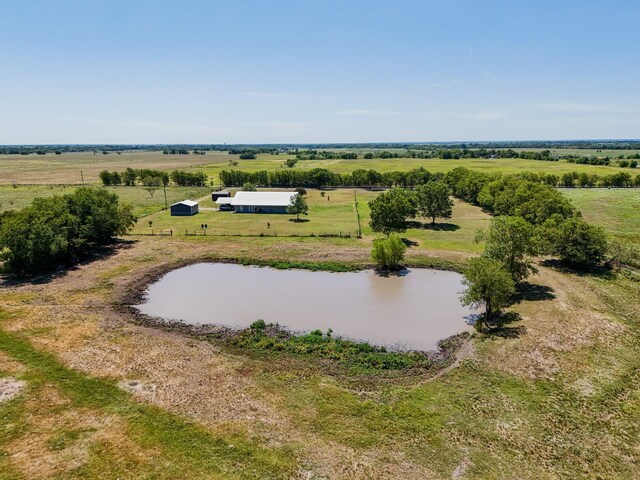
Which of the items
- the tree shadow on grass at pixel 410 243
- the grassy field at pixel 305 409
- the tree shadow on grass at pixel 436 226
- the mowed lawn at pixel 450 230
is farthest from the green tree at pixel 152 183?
the grassy field at pixel 305 409

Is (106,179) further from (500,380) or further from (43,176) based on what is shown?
(500,380)

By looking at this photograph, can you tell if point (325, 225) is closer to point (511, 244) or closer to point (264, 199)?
point (264, 199)

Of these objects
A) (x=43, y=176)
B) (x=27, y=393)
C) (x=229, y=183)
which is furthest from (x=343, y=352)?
(x=43, y=176)

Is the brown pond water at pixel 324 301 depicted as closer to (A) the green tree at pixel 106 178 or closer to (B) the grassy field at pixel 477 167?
(A) the green tree at pixel 106 178

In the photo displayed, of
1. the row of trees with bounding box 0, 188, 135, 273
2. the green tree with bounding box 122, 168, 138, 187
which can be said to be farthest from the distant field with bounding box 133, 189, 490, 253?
the green tree with bounding box 122, 168, 138, 187

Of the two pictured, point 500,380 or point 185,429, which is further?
point 500,380

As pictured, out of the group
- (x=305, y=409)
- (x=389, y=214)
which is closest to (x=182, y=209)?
(x=389, y=214)
